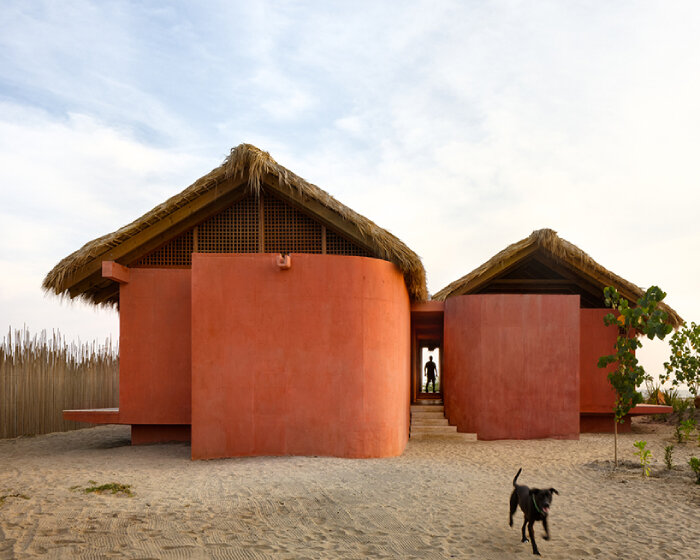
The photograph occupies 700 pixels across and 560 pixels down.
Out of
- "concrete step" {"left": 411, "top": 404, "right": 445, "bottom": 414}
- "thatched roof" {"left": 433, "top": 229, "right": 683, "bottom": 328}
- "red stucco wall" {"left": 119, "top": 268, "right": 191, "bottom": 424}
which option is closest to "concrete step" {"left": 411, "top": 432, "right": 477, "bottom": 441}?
"concrete step" {"left": 411, "top": 404, "right": 445, "bottom": 414}

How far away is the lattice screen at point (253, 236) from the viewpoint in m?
8.77

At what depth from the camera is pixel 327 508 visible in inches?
205

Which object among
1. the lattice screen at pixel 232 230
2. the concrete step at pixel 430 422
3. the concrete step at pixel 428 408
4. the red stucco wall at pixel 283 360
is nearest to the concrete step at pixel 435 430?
the concrete step at pixel 430 422

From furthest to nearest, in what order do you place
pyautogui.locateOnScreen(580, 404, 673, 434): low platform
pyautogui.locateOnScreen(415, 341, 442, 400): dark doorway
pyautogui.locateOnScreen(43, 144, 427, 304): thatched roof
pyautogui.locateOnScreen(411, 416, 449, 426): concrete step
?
pyautogui.locateOnScreen(415, 341, 442, 400): dark doorway < pyautogui.locateOnScreen(580, 404, 673, 434): low platform < pyautogui.locateOnScreen(411, 416, 449, 426): concrete step < pyautogui.locateOnScreen(43, 144, 427, 304): thatched roof

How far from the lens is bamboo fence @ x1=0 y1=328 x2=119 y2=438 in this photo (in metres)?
10.6

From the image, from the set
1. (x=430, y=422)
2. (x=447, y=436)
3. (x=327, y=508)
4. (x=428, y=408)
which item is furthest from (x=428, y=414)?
(x=327, y=508)

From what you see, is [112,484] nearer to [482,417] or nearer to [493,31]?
[482,417]

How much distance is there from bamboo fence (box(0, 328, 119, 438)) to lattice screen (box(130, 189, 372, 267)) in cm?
400

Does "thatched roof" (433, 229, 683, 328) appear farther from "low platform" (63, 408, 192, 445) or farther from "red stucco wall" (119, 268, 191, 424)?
"low platform" (63, 408, 192, 445)

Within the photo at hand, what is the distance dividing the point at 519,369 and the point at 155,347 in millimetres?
6596

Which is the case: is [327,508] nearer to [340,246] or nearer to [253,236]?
[340,246]

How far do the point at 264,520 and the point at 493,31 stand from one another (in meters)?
8.43

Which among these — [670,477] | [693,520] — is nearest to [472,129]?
[670,477]

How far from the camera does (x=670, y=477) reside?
23.6 ft
